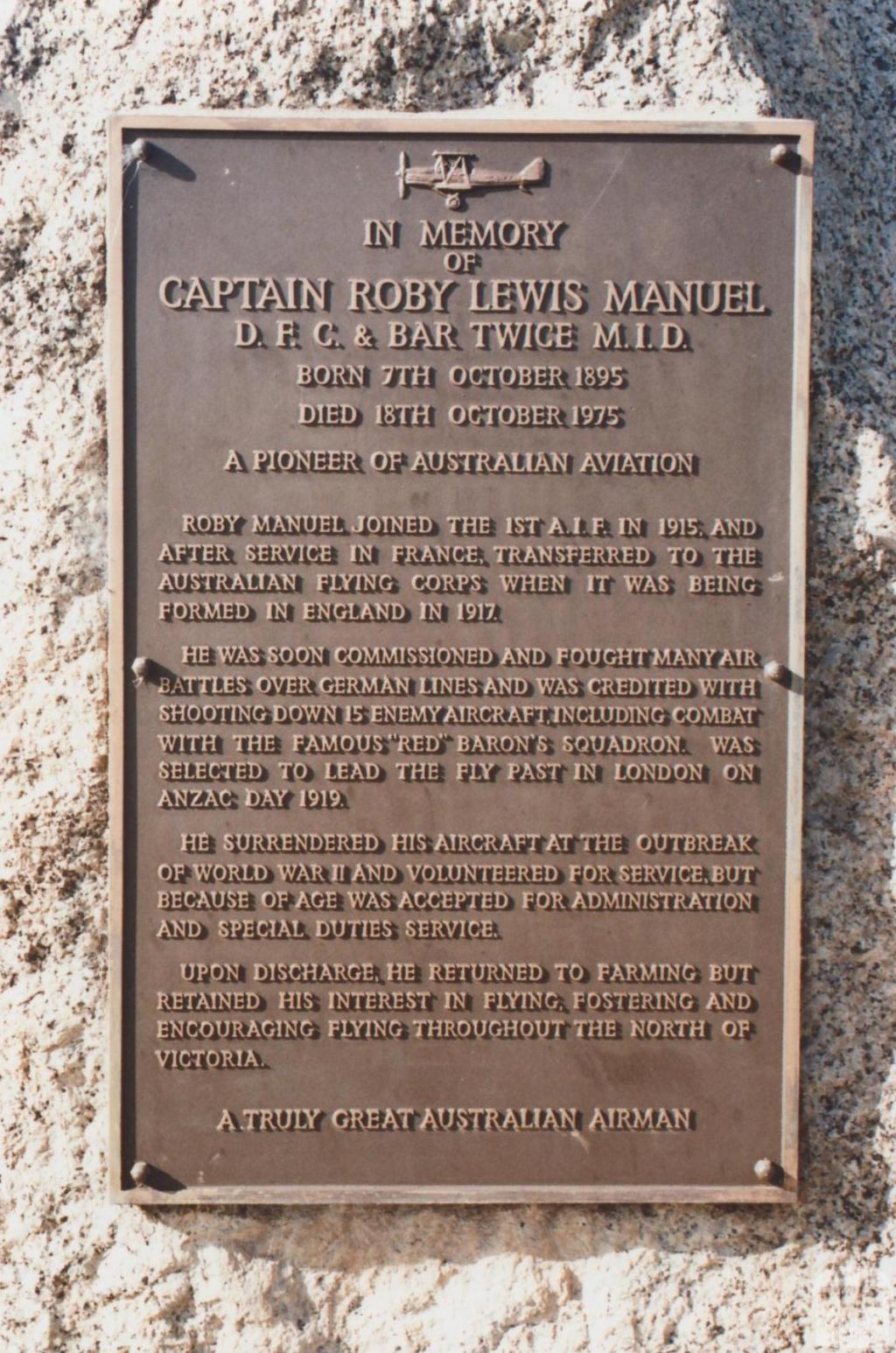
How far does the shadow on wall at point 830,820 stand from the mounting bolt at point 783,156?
12 cm

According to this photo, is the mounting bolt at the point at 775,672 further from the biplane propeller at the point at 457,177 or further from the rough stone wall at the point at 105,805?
the biplane propeller at the point at 457,177

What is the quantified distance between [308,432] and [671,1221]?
1.97m

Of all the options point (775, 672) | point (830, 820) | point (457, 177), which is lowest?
point (830, 820)

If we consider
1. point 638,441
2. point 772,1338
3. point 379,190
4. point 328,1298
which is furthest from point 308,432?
point 772,1338

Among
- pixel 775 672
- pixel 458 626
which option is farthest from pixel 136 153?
pixel 775 672

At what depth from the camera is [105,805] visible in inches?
99.3

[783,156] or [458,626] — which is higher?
[783,156]

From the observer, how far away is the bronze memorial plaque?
245cm

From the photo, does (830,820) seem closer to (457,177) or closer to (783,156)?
(783,156)

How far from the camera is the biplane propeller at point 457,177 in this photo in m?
2.44

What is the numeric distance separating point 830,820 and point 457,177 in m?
1.70

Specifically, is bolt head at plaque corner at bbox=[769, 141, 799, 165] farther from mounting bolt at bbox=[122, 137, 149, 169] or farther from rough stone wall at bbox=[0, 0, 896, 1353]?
mounting bolt at bbox=[122, 137, 149, 169]

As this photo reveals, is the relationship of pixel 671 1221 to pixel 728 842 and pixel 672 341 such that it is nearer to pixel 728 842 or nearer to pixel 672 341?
pixel 728 842

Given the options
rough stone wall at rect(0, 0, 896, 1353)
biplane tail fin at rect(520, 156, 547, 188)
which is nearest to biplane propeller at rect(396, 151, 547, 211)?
biplane tail fin at rect(520, 156, 547, 188)
